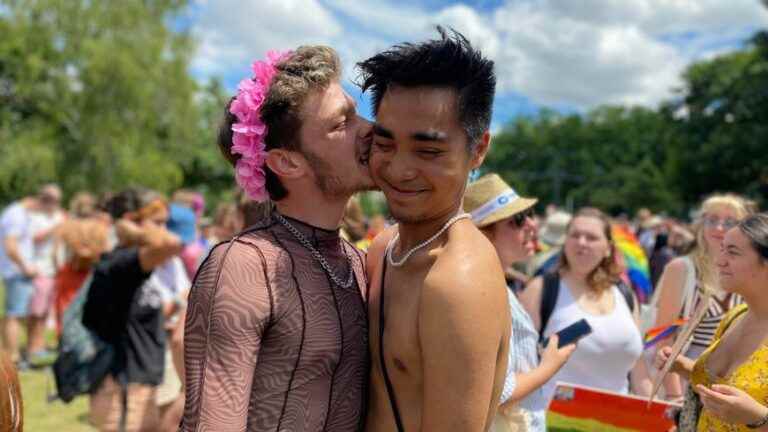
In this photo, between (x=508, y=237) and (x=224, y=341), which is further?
(x=508, y=237)

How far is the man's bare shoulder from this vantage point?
1.56 metres

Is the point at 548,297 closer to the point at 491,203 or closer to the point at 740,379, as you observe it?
the point at 491,203

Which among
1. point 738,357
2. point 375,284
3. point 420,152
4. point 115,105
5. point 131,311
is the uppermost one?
point 115,105

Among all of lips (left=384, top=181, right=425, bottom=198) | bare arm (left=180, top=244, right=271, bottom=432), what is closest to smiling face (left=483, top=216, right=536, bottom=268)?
lips (left=384, top=181, right=425, bottom=198)

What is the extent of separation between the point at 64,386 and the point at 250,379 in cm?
336

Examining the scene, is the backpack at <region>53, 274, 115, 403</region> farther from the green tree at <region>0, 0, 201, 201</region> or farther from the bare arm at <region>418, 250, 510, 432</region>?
the green tree at <region>0, 0, 201, 201</region>

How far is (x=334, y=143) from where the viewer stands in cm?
195

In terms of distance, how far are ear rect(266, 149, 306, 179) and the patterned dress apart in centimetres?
194

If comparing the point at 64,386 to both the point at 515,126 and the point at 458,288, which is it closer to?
the point at 458,288

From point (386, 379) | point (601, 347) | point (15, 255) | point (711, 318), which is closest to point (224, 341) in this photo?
point (386, 379)

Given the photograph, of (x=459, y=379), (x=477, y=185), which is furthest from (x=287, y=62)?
(x=477, y=185)

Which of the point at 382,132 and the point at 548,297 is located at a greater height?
the point at 382,132

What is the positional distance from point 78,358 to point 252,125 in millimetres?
3206

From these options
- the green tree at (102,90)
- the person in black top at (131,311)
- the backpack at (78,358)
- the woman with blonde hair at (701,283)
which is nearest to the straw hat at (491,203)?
the woman with blonde hair at (701,283)
